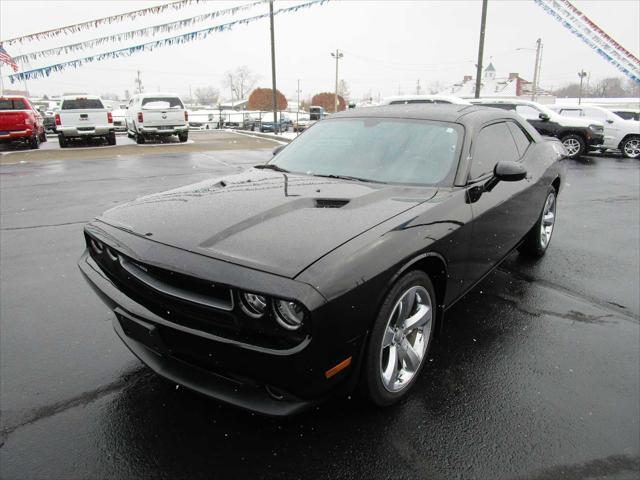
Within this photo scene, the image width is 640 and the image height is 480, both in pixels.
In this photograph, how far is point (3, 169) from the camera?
10.9 m

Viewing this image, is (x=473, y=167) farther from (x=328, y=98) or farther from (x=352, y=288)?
(x=328, y=98)

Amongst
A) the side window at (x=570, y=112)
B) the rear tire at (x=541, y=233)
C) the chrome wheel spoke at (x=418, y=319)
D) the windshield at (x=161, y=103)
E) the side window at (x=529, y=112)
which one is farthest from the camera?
the windshield at (x=161, y=103)

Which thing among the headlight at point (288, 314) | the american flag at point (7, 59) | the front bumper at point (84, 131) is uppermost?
the american flag at point (7, 59)

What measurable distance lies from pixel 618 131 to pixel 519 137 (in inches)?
516

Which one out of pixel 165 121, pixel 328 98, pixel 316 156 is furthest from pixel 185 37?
pixel 328 98

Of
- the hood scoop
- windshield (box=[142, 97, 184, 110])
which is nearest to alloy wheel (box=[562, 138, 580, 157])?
windshield (box=[142, 97, 184, 110])

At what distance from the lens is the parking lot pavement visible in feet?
6.51

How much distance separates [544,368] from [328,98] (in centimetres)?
9211

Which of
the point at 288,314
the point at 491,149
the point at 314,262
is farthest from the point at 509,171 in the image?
the point at 288,314

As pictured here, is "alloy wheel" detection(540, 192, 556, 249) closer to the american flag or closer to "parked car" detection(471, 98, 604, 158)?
"parked car" detection(471, 98, 604, 158)

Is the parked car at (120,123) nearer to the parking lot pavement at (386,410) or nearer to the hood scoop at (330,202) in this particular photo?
the parking lot pavement at (386,410)

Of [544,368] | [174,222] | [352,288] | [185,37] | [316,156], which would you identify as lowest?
[544,368]

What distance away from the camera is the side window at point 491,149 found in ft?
10.3

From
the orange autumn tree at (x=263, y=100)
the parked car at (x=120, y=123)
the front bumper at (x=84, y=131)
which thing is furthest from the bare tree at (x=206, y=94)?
the front bumper at (x=84, y=131)
